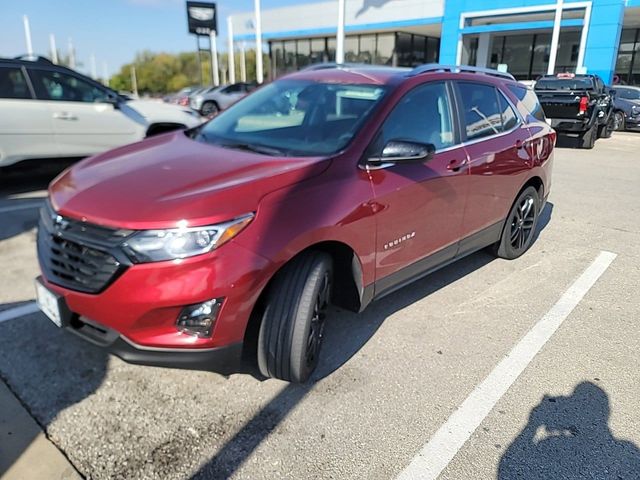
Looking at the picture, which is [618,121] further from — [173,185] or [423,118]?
[173,185]

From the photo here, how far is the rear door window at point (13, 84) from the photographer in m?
6.48

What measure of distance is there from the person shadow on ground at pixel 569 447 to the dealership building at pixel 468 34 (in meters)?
21.4

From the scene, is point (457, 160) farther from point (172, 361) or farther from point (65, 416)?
point (65, 416)

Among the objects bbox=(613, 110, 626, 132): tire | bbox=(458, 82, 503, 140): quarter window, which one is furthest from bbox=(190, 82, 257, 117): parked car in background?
bbox=(458, 82, 503, 140): quarter window

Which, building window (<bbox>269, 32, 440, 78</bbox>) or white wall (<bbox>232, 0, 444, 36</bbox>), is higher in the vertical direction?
white wall (<bbox>232, 0, 444, 36</bbox>)

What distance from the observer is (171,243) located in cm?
231

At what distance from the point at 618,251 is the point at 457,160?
2.72 meters

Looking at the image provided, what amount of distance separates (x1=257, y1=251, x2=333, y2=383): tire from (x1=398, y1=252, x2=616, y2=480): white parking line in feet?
2.50

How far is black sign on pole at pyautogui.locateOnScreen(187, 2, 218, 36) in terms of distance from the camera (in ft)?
121

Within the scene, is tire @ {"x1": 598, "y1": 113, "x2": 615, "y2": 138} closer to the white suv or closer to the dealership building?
the dealership building

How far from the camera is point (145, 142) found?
3688 mm

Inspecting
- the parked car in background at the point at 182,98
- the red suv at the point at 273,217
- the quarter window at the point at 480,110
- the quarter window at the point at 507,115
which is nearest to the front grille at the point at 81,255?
the red suv at the point at 273,217

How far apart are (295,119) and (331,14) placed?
112 ft

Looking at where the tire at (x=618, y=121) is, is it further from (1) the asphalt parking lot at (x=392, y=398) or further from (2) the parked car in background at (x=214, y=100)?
(2) the parked car in background at (x=214, y=100)
